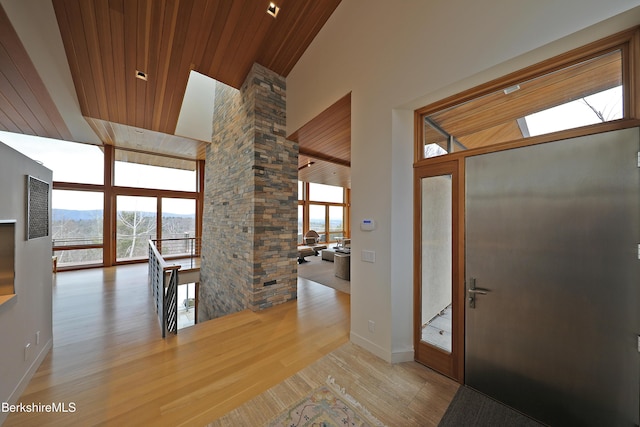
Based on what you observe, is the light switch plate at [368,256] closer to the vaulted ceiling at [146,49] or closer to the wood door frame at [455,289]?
the wood door frame at [455,289]

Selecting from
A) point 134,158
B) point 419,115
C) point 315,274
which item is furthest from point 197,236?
point 419,115

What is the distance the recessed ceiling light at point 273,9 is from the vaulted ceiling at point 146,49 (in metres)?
0.05

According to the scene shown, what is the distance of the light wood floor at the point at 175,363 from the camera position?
1.76 m

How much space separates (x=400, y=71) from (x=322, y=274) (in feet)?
17.1

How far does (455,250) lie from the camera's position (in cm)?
211

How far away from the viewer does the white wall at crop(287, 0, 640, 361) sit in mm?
1455

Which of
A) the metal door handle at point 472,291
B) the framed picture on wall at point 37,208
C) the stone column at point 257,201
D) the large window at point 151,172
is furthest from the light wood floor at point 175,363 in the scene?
the large window at point 151,172

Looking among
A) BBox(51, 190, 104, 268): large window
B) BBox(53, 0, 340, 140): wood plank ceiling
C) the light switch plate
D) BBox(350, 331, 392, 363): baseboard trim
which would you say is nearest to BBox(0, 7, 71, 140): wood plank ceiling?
BBox(53, 0, 340, 140): wood plank ceiling

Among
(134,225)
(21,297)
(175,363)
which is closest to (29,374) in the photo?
(21,297)

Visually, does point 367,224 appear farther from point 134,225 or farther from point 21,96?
point 134,225

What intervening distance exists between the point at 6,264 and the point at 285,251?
3064 mm

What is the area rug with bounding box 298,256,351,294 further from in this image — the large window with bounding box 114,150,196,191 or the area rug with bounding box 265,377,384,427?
the large window with bounding box 114,150,196,191

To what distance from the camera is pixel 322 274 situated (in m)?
6.23

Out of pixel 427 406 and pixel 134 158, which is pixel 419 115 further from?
pixel 134 158
